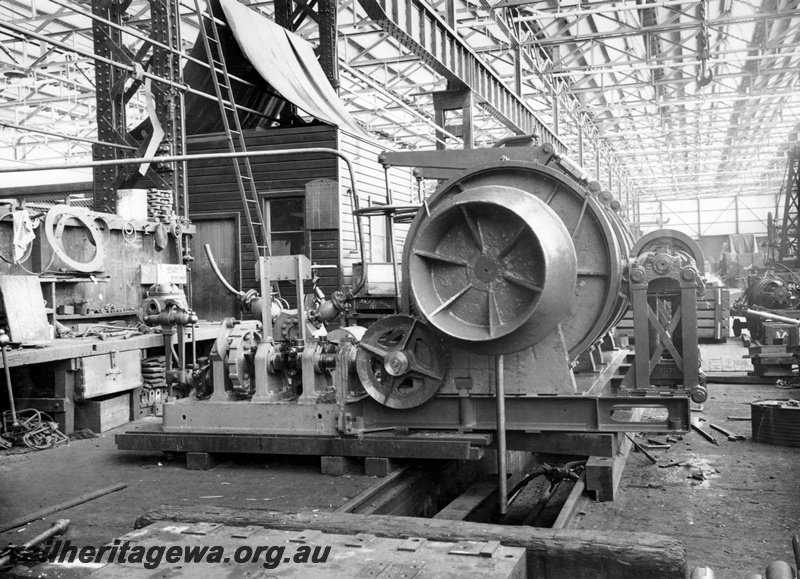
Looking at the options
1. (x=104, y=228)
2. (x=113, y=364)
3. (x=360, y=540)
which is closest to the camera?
(x=360, y=540)

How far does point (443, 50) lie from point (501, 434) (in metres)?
7.24

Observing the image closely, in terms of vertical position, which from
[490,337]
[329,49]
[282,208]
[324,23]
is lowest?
[490,337]

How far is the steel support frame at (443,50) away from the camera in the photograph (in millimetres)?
8914

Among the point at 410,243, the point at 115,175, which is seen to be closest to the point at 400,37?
the point at 115,175

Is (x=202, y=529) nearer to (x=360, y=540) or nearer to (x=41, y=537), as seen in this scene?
(x=360, y=540)

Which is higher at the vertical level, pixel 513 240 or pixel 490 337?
pixel 513 240

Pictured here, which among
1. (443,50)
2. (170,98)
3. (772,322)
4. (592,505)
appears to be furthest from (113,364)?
(772,322)

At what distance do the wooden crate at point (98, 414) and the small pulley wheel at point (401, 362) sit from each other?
326 cm

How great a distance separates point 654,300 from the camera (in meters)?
5.52

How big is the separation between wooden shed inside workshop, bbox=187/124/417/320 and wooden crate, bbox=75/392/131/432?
4732 mm

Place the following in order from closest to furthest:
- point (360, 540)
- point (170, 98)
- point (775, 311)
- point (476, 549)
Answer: point (476, 549), point (360, 540), point (170, 98), point (775, 311)

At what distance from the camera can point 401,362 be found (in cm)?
522

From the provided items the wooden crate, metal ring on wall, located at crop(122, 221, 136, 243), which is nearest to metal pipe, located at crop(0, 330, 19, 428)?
the wooden crate

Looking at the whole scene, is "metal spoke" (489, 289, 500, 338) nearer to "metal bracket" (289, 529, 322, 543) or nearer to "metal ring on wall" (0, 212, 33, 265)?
"metal bracket" (289, 529, 322, 543)
